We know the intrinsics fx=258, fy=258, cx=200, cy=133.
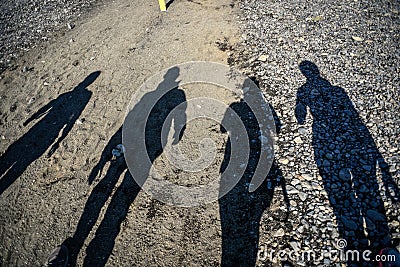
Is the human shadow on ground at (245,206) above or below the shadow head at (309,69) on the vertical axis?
below

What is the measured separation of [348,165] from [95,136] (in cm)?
655

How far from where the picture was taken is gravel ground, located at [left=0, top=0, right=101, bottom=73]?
11250mm

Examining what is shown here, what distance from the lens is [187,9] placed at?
476 inches

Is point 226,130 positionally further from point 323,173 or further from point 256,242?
point 256,242

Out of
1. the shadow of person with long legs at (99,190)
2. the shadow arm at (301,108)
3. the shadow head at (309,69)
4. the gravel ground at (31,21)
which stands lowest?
the shadow of person with long legs at (99,190)

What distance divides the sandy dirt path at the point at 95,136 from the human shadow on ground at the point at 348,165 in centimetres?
257

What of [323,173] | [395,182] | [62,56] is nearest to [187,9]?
A: [62,56]

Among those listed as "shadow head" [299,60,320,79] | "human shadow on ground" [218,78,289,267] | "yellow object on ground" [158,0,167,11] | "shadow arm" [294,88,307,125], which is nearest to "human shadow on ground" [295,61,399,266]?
"shadow arm" [294,88,307,125]

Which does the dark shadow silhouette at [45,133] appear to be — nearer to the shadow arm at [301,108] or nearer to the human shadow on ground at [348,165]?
the shadow arm at [301,108]

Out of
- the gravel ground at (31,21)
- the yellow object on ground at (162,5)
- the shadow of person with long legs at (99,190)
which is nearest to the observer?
the shadow of person with long legs at (99,190)

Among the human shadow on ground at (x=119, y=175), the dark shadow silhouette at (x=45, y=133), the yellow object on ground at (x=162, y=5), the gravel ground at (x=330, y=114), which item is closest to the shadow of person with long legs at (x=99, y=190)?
the human shadow on ground at (x=119, y=175)

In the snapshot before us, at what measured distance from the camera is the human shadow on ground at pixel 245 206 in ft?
16.1

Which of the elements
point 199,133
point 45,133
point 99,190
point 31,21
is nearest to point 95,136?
point 45,133

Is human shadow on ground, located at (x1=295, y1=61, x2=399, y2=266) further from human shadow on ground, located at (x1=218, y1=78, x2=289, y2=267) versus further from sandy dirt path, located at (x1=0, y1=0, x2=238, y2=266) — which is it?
sandy dirt path, located at (x1=0, y1=0, x2=238, y2=266)
